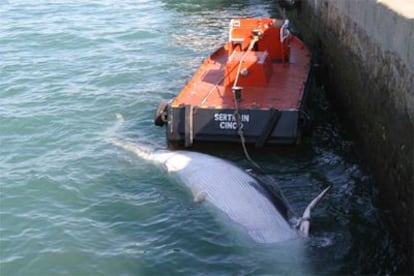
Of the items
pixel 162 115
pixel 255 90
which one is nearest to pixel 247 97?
pixel 255 90

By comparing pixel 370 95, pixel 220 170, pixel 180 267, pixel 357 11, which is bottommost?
pixel 180 267

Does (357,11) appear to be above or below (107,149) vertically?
above

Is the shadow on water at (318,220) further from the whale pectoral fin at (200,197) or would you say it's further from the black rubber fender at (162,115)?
the black rubber fender at (162,115)

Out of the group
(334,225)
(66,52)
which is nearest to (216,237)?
(334,225)

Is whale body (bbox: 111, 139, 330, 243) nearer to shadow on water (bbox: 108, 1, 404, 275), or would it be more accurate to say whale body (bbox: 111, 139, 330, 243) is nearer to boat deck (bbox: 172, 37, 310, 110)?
shadow on water (bbox: 108, 1, 404, 275)

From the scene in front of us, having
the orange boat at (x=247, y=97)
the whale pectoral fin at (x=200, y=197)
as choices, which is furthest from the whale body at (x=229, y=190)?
the orange boat at (x=247, y=97)

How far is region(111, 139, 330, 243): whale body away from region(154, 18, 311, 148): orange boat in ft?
2.34

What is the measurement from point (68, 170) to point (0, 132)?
246 cm

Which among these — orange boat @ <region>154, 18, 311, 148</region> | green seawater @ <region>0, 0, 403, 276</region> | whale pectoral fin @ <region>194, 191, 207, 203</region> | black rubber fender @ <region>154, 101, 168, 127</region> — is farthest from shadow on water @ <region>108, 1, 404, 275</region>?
black rubber fender @ <region>154, 101, 168, 127</region>

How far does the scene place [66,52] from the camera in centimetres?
1827

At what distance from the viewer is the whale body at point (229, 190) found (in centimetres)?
847

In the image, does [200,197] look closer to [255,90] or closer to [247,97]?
[247,97]

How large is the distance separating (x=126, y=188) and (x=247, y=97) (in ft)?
9.61

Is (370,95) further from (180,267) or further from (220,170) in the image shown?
(180,267)
